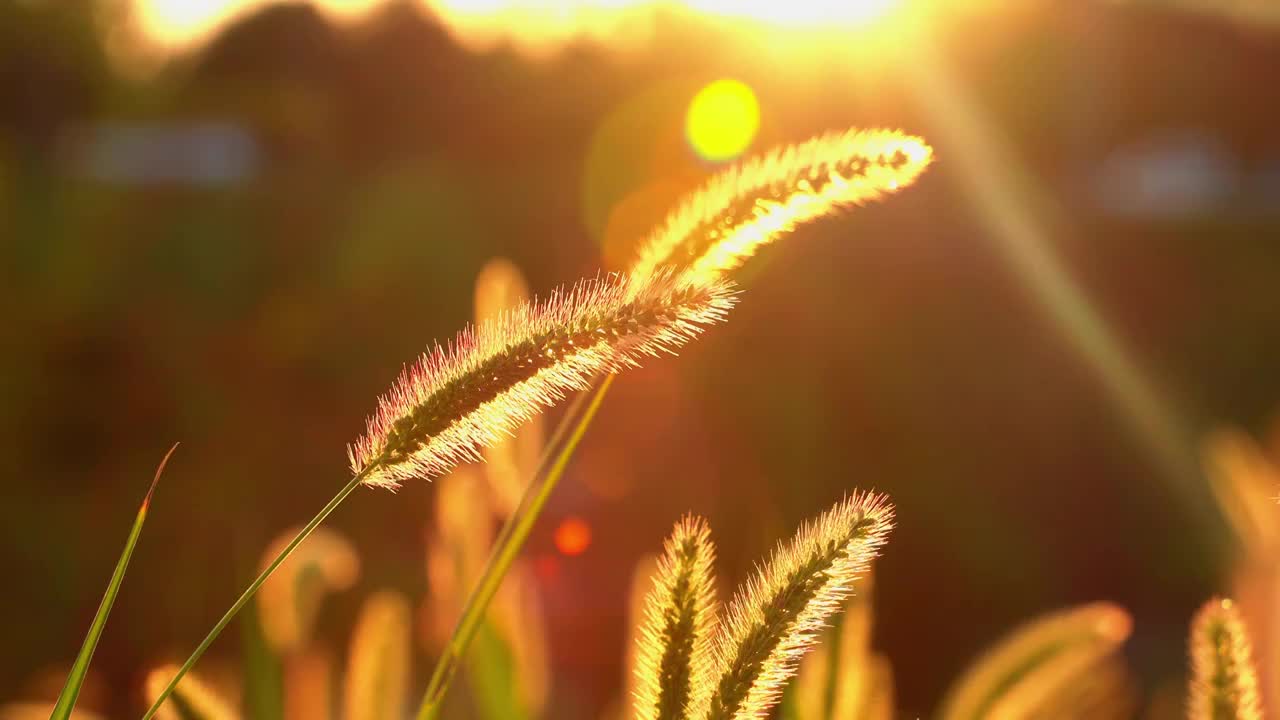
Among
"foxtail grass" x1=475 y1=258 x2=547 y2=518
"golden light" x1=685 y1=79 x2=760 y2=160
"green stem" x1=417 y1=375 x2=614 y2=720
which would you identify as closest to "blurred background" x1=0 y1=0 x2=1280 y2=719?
"golden light" x1=685 y1=79 x2=760 y2=160

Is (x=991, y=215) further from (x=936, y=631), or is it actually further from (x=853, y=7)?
(x=936, y=631)

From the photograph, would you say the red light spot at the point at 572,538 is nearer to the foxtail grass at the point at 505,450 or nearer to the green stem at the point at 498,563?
the foxtail grass at the point at 505,450

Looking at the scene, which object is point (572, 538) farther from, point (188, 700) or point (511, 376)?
point (511, 376)

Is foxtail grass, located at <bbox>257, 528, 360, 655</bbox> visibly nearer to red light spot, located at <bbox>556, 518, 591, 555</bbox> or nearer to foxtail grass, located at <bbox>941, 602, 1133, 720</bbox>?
foxtail grass, located at <bbox>941, 602, 1133, 720</bbox>

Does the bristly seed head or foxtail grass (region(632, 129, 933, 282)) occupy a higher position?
foxtail grass (region(632, 129, 933, 282))

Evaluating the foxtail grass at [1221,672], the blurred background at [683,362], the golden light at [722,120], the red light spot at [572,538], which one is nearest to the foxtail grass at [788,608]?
the foxtail grass at [1221,672]

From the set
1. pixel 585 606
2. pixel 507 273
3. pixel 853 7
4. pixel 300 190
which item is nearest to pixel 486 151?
pixel 300 190
